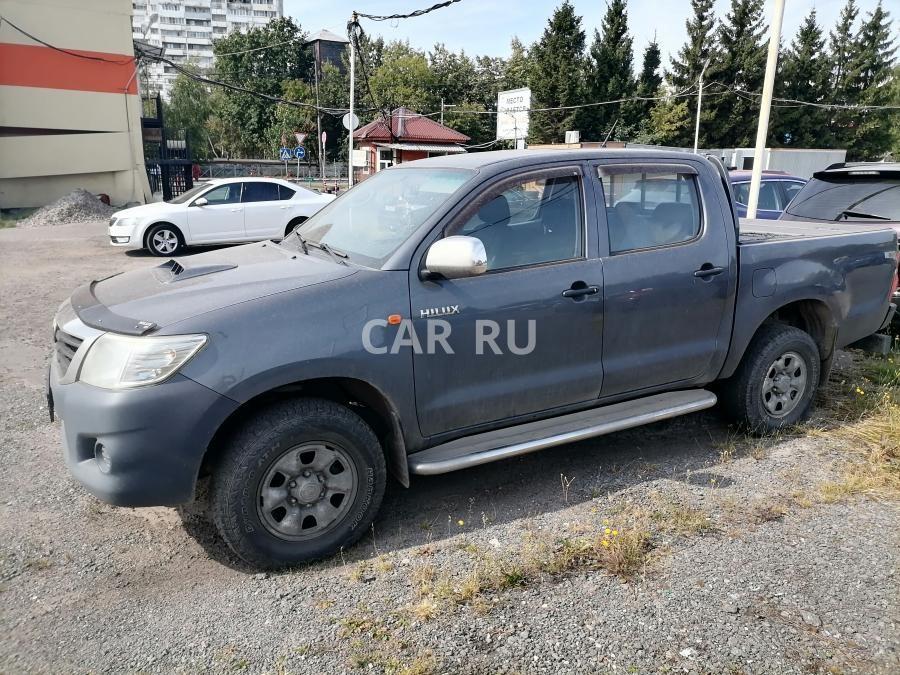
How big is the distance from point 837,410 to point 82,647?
17.0 ft

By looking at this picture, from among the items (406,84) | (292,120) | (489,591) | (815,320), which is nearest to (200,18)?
(406,84)

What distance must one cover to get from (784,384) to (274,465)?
11.7ft

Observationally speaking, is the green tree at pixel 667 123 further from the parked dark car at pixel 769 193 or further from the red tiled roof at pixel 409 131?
the parked dark car at pixel 769 193

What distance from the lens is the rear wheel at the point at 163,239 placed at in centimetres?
1381

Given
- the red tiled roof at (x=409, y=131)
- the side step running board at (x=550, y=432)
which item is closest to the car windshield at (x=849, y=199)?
the side step running board at (x=550, y=432)

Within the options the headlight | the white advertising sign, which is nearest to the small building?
the white advertising sign

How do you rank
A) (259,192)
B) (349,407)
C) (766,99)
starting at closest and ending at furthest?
(349,407), (766,99), (259,192)

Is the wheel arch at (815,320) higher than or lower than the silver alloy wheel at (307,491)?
higher

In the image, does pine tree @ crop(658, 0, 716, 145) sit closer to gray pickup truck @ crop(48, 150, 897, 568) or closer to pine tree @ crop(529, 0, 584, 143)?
pine tree @ crop(529, 0, 584, 143)

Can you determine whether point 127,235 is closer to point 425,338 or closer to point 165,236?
point 165,236

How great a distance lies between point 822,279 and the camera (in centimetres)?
489

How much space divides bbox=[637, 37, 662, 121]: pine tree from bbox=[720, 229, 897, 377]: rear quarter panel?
53.9 m

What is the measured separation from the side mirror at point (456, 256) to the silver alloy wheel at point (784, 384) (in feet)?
8.18

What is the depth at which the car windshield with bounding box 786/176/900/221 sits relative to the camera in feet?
22.5
